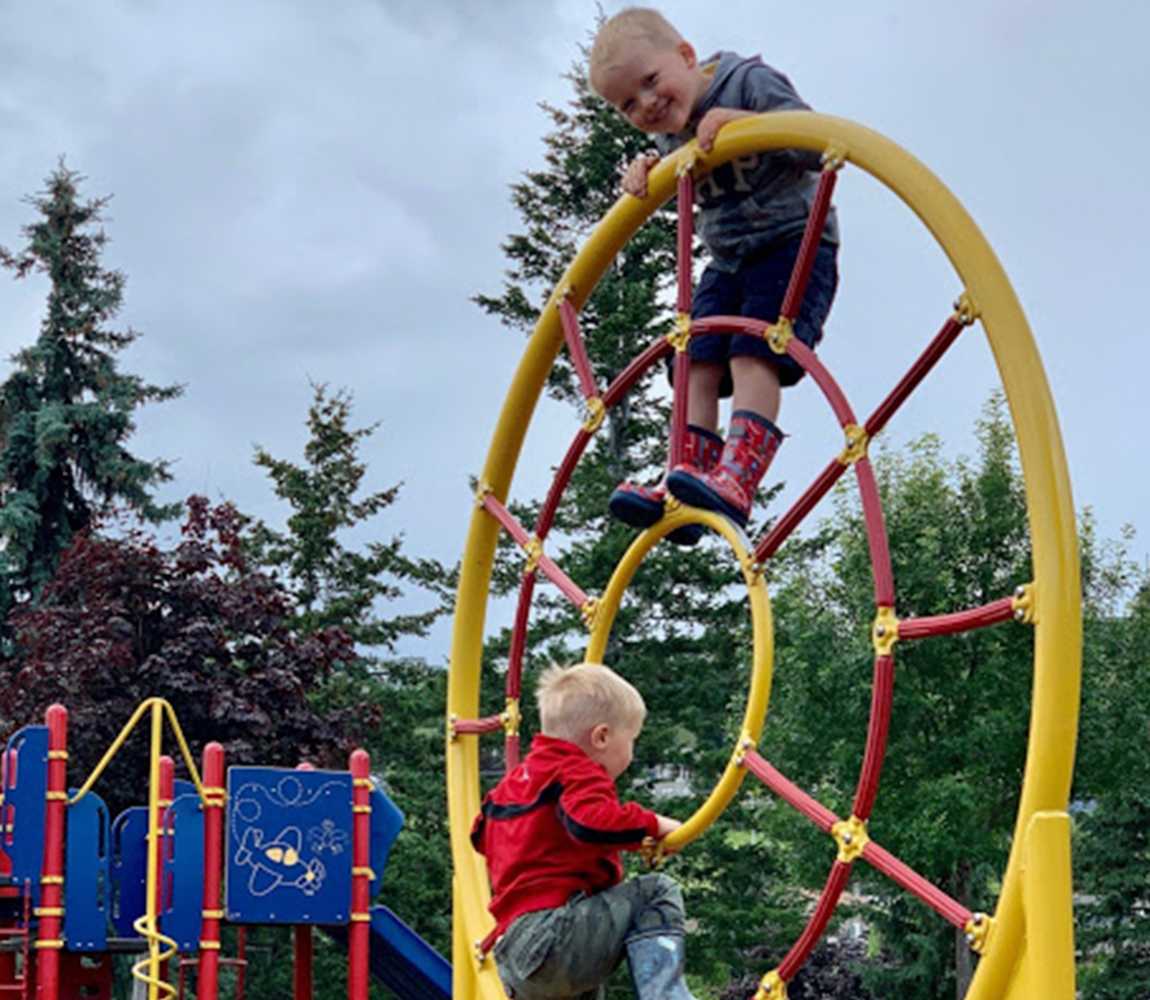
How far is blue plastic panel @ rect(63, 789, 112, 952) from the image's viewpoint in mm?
9195

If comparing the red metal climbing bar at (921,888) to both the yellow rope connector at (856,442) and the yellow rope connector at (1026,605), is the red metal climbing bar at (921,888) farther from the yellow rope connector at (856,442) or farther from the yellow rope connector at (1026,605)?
the yellow rope connector at (856,442)

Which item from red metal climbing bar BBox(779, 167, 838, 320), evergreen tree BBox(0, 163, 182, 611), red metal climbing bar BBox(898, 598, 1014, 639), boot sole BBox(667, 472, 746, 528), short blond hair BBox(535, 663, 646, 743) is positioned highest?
evergreen tree BBox(0, 163, 182, 611)

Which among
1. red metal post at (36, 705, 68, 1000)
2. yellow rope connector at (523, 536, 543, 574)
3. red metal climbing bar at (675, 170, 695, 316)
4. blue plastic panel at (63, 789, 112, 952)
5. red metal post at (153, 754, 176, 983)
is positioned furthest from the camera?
blue plastic panel at (63, 789, 112, 952)

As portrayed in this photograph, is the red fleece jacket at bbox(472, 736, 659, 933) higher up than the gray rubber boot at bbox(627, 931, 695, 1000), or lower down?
higher up

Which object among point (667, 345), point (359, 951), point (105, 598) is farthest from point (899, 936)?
point (667, 345)

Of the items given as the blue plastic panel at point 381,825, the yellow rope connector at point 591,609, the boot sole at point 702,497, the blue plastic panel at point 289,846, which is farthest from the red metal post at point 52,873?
the boot sole at point 702,497

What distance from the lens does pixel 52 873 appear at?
9.01 m

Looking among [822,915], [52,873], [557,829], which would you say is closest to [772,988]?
[822,915]

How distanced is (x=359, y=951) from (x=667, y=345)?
5154 mm

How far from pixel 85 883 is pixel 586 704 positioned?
242 inches

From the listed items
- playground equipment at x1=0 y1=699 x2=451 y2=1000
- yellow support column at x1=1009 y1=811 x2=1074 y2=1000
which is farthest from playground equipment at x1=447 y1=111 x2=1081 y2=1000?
playground equipment at x1=0 y1=699 x2=451 y2=1000

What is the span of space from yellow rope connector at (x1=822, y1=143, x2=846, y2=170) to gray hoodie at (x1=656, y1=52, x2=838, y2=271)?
31 centimetres

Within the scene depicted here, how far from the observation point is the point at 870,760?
12.5 ft

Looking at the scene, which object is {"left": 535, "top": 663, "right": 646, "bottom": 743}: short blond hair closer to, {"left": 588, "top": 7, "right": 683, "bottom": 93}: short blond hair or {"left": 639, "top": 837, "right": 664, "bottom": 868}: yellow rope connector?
{"left": 639, "top": 837, "right": 664, "bottom": 868}: yellow rope connector
